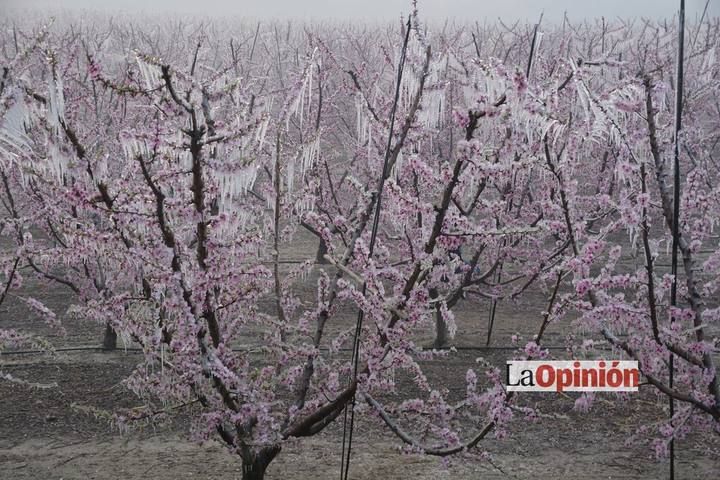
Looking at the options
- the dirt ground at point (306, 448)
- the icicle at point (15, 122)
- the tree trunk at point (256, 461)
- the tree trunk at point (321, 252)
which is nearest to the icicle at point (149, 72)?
the icicle at point (15, 122)

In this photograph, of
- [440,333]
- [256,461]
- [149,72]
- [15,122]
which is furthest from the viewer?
[440,333]

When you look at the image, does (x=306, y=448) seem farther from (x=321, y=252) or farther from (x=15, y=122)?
(x=321, y=252)

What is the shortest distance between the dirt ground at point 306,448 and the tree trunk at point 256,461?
1.18ft

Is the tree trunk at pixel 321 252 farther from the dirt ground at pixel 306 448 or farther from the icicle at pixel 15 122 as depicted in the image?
the icicle at pixel 15 122

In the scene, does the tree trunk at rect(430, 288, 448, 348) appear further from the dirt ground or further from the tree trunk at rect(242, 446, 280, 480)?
the tree trunk at rect(242, 446, 280, 480)

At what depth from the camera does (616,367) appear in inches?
171

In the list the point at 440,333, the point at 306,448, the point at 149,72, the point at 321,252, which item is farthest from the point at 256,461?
the point at 321,252

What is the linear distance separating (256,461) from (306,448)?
1.84m

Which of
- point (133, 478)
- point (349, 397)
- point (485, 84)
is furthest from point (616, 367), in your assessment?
point (133, 478)

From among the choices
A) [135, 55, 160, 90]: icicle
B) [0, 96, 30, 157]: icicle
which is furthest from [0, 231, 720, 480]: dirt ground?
[135, 55, 160, 90]: icicle

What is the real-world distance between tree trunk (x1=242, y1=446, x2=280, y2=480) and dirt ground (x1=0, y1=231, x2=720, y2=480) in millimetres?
359

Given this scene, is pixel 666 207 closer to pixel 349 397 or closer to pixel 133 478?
pixel 349 397

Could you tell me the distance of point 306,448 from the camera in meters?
5.71

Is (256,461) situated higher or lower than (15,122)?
lower
